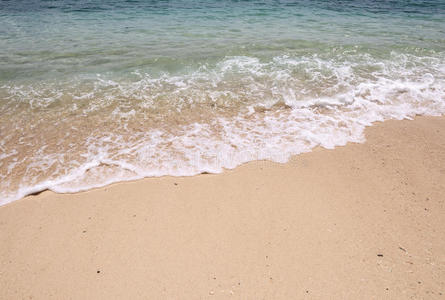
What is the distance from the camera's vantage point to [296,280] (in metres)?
2.25

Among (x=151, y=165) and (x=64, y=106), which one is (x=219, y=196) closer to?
(x=151, y=165)

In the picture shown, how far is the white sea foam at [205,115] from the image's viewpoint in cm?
359

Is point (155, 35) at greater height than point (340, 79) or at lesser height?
greater

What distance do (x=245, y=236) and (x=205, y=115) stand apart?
2.68m

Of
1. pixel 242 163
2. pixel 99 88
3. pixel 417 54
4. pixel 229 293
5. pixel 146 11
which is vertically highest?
pixel 146 11

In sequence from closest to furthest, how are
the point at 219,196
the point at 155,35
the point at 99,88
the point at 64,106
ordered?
the point at 219,196
the point at 64,106
the point at 99,88
the point at 155,35

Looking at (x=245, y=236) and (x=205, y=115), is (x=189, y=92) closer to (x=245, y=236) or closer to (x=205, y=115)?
(x=205, y=115)

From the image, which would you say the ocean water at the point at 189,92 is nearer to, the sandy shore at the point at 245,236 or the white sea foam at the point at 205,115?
the white sea foam at the point at 205,115

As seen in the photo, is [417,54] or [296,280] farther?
[417,54]

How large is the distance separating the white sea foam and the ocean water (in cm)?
2

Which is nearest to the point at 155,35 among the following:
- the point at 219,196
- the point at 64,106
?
the point at 64,106

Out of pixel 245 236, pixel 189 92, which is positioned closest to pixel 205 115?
pixel 189 92

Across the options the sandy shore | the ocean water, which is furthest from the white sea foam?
the sandy shore

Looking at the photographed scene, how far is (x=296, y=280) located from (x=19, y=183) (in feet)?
11.5
